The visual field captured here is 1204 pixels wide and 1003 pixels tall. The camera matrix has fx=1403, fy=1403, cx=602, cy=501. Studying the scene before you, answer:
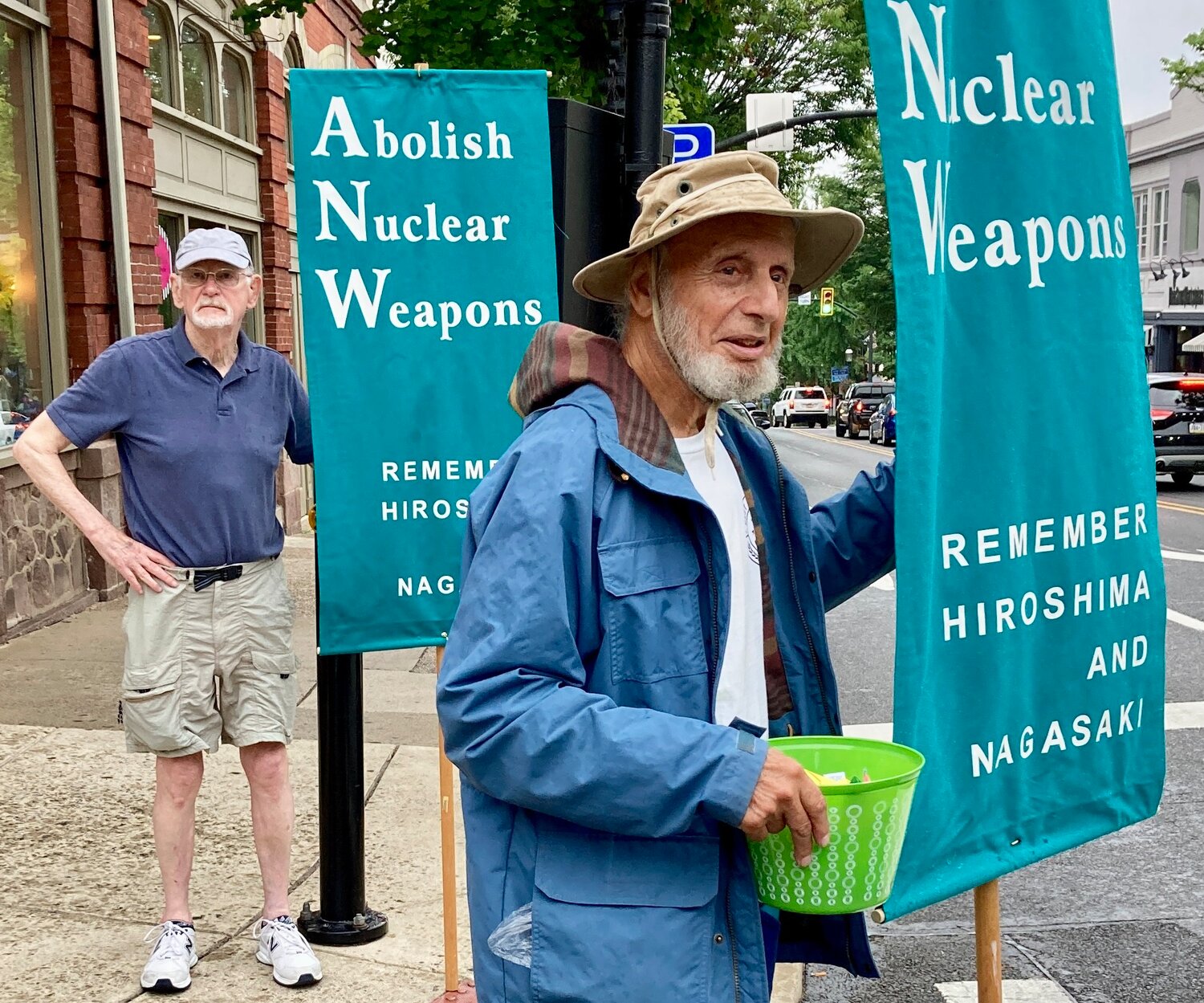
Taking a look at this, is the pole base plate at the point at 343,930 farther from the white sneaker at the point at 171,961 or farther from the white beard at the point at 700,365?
the white beard at the point at 700,365

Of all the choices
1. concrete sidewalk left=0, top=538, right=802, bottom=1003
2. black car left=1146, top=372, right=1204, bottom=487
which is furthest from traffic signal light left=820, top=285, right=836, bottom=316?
concrete sidewalk left=0, top=538, right=802, bottom=1003

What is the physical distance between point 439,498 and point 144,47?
337 inches

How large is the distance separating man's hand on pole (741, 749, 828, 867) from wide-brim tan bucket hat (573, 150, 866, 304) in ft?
2.66

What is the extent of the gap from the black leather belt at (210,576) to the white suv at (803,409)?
2216 inches

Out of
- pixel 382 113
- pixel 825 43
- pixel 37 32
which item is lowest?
pixel 382 113

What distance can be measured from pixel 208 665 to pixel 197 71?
10708 mm

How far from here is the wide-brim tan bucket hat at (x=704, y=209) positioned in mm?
2127

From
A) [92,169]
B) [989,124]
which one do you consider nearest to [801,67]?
[92,169]

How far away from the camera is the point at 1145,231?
47656 mm

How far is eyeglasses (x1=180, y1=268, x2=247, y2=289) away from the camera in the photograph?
3.89m

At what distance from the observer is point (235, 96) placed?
14398mm

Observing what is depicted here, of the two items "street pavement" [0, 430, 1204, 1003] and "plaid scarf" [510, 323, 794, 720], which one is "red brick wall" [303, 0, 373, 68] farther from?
"plaid scarf" [510, 323, 794, 720]

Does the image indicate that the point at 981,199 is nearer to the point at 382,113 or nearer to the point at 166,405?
the point at 382,113

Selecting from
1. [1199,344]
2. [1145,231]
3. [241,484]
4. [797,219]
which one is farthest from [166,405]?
[1145,231]
